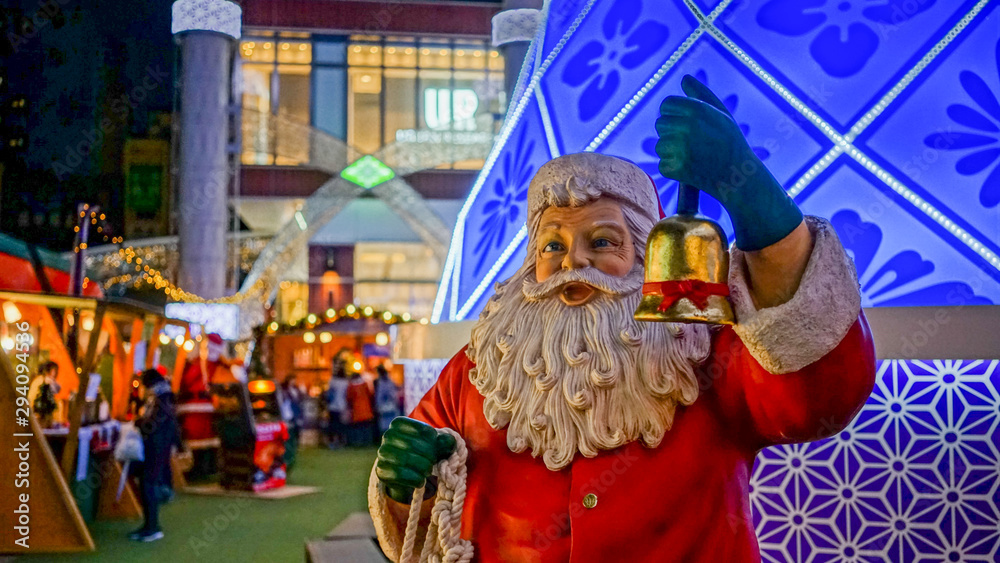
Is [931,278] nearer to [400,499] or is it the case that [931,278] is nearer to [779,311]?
[779,311]

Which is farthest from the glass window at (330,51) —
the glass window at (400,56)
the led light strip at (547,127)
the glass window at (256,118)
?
the led light strip at (547,127)

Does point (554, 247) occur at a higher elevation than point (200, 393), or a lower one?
higher

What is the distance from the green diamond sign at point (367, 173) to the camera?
21.7m

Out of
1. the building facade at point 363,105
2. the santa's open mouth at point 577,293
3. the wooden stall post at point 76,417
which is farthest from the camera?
the building facade at point 363,105

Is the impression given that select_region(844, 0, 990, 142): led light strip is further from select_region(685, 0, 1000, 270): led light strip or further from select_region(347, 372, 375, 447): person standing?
select_region(347, 372, 375, 447): person standing

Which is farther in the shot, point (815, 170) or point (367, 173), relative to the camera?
point (367, 173)

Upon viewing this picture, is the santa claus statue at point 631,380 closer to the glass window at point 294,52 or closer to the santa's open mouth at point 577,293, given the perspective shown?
the santa's open mouth at point 577,293

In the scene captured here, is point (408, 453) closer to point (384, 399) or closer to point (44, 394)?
point (44, 394)

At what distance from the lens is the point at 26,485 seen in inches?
272

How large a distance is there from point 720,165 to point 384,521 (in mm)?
1432

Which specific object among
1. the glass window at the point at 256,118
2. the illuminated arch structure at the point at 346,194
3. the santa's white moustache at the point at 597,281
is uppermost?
the glass window at the point at 256,118

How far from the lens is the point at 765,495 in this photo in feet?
9.81

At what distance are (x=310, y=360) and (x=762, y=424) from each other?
72.1 ft

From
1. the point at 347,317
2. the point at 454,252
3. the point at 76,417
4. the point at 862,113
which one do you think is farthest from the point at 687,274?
the point at 347,317
